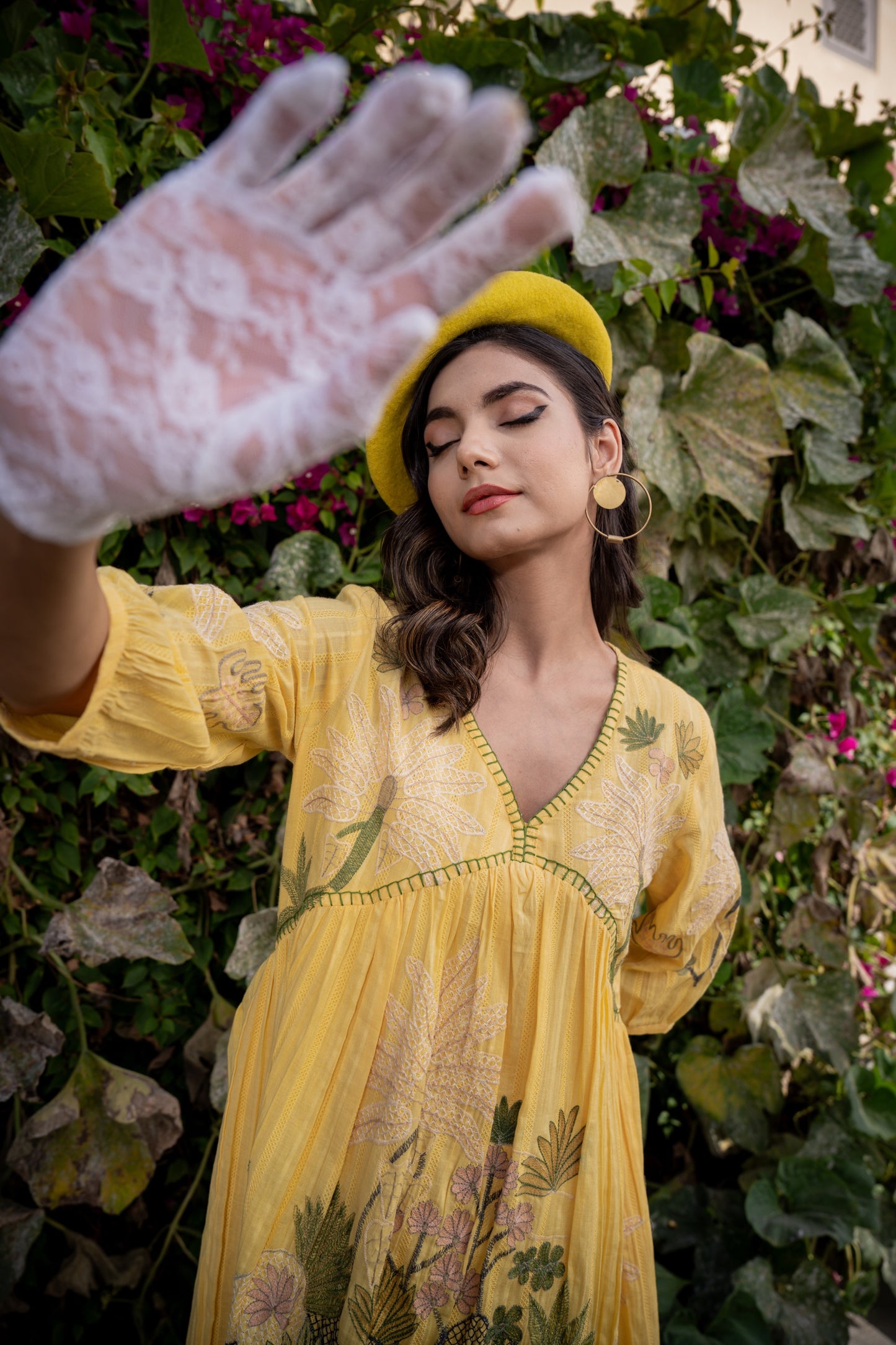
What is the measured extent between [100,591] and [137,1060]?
0.97 metres

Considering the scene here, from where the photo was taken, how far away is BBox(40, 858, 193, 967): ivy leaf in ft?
3.47

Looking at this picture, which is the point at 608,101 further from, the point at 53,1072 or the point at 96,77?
the point at 53,1072

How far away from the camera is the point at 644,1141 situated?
158cm

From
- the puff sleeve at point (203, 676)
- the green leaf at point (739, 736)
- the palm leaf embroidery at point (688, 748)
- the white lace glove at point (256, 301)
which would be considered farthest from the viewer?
the green leaf at point (739, 736)

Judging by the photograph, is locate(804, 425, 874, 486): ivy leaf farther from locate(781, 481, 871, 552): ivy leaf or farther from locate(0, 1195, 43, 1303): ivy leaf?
locate(0, 1195, 43, 1303): ivy leaf

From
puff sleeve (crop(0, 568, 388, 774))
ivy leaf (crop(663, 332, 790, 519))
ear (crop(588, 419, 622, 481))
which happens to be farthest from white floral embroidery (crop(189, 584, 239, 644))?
ivy leaf (crop(663, 332, 790, 519))

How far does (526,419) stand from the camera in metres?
0.88

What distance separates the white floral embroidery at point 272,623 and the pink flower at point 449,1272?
22.8 inches

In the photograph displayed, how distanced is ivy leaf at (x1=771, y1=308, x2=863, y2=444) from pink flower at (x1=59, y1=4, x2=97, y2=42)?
1.11 metres

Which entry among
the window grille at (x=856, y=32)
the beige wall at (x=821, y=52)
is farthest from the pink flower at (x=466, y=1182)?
the window grille at (x=856, y=32)

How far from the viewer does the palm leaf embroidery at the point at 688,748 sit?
1024mm

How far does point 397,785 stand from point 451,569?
0.95 ft

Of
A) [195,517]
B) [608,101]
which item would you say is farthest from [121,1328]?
[608,101]

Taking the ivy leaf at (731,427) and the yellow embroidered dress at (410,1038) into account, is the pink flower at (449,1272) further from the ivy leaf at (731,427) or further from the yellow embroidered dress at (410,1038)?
the ivy leaf at (731,427)
